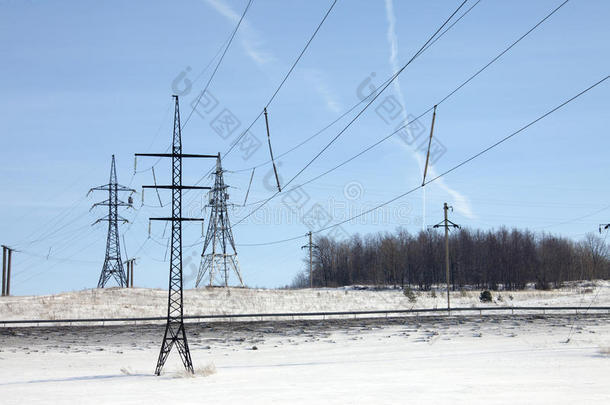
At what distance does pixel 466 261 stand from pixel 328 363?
128324mm

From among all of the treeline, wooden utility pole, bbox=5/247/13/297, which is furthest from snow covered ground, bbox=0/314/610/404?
the treeline

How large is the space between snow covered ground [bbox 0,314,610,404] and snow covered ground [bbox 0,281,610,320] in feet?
41.3

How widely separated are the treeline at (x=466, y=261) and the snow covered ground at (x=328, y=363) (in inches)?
3909

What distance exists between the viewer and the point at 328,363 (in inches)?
1097

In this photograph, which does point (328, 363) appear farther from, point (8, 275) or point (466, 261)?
point (466, 261)

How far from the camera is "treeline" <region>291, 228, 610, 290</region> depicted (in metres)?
143

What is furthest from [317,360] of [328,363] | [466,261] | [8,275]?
[466,261]

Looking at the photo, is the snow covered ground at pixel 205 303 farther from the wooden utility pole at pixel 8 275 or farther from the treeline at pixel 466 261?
the treeline at pixel 466 261

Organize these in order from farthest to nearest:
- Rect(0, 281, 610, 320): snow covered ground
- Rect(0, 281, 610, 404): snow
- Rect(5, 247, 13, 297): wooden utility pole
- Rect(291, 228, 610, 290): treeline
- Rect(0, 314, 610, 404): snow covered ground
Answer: Rect(291, 228, 610, 290): treeline, Rect(5, 247, 13, 297): wooden utility pole, Rect(0, 281, 610, 320): snow covered ground, Rect(0, 281, 610, 404): snow, Rect(0, 314, 610, 404): snow covered ground

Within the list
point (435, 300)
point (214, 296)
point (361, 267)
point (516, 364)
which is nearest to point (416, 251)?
point (361, 267)

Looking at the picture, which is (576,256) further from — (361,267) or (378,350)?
(378,350)

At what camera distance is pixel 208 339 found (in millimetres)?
39125

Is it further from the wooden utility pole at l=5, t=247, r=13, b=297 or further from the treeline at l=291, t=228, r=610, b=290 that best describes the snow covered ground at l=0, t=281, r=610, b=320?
the treeline at l=291, t=228, r=610, b=290

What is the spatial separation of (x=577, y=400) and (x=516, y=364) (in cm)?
886
